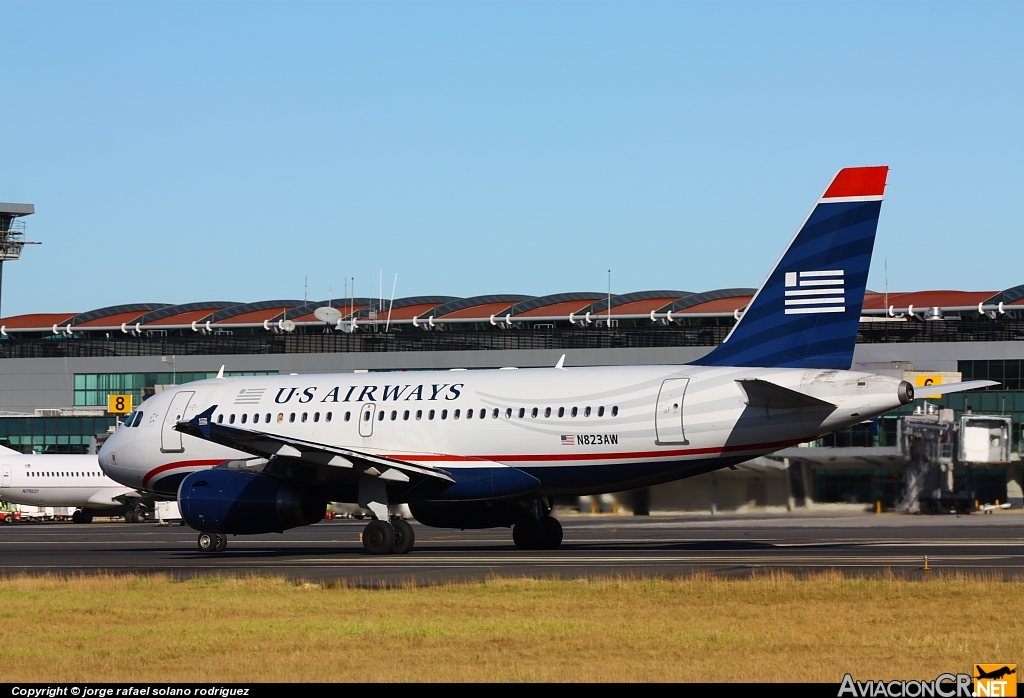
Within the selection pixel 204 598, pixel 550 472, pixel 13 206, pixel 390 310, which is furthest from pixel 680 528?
pixel 13 206

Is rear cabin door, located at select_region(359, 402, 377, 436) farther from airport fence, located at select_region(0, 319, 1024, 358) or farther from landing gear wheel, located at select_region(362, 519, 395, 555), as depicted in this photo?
airport fence, located at select_region(0, 319, 1024, 358)

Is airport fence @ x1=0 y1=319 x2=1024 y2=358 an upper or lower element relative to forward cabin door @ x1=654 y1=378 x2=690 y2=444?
upper

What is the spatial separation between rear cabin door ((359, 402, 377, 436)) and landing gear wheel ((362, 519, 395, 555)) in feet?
8.37

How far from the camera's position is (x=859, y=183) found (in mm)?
29438

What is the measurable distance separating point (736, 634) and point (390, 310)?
81789 millimetres

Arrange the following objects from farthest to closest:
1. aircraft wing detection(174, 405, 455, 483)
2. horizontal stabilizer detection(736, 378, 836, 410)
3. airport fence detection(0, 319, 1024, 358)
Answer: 1. airport fence detection(0, 319, 1024, 358)
2. aircraft wing detection(174, 405, 455, 483)
3. horizontal stabilizer detection(736, 378, 836, 410)

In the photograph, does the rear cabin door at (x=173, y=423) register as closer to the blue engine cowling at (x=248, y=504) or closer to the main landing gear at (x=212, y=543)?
the main landing gear at (x=212, y=543)

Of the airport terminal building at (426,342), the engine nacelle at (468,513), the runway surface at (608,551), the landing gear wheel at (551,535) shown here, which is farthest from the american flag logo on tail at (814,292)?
the airport terminal building at (426,342)

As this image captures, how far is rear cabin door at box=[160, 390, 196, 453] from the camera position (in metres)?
36.2

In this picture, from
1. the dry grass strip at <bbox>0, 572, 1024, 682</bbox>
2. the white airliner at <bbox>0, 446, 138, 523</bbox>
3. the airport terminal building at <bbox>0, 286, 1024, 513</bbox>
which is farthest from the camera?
the airport terminal building at <bbox>0, 286, 1024, 513</bbox>

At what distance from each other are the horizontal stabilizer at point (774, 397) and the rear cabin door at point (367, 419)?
943cm

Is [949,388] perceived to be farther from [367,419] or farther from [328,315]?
[328,315]

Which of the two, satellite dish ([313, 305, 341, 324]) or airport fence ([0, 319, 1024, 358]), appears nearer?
airport fence ([0, 319, 1024, 358])

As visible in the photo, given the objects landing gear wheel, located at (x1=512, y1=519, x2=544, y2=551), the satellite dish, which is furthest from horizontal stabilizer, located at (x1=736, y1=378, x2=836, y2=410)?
the satellite dish
